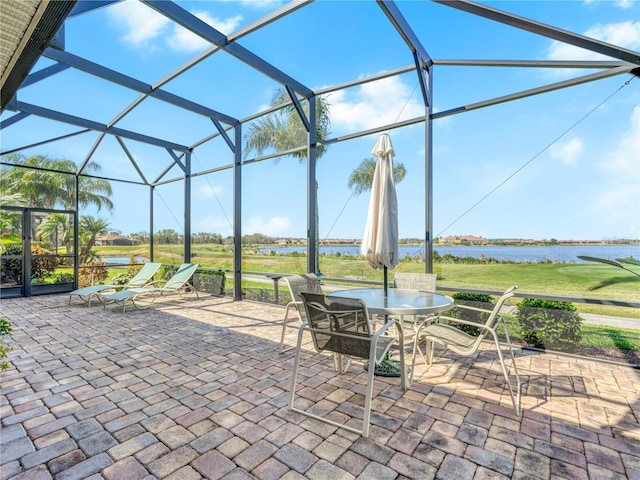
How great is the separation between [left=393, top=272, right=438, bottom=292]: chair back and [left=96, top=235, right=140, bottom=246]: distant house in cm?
876

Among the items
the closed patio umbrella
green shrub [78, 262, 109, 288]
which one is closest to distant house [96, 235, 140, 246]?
green shrub [78, 262, 109, 288]

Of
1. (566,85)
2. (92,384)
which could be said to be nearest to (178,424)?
(92,384)

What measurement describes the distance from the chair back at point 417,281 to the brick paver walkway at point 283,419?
0.87 m

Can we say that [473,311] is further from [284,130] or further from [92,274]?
[92,274]

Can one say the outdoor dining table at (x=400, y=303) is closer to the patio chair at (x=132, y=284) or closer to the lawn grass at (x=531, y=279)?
the lawn grass at (x=531, y=279)

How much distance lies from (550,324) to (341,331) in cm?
306

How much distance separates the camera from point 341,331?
2.51 meters

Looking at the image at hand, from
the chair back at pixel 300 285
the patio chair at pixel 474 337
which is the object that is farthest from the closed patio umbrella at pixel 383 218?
the chair back at pixel 300 285

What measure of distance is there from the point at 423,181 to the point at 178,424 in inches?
164

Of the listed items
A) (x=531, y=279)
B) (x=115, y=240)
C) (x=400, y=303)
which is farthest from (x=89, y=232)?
(x=531, y=279)

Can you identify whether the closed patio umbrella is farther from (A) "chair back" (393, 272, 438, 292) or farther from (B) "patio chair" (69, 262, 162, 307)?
(B) "patio chair" (69, 262, 162, 307)

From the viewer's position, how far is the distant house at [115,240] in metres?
9.25

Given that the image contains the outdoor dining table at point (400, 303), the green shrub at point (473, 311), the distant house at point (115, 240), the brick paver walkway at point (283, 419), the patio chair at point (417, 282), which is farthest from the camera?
the distant house at point (115, 240)

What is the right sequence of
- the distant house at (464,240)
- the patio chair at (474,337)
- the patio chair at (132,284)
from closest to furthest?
the patio chair at (474,337)
the distant house at (464,240)
the patio chair at (132,284)
